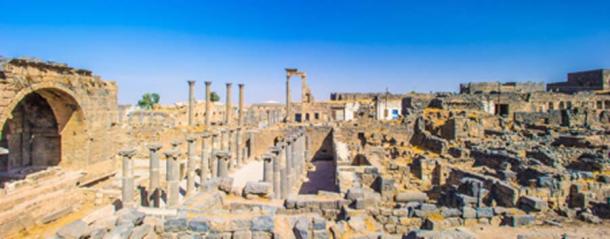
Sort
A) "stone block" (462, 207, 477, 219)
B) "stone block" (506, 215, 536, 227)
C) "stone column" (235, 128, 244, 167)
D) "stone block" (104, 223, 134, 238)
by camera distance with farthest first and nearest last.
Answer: "stone column" (235, 128, 244, 167), "stone block" (462, 207, 477, 219), "stone block" (506, 215, 536, 227), "stone block" (104, 223, 134, 238)

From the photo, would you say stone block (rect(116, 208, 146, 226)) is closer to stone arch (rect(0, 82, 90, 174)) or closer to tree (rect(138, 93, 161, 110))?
stone arch (rect(0, 82, 90, 174))

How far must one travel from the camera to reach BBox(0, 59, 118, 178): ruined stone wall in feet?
52.9

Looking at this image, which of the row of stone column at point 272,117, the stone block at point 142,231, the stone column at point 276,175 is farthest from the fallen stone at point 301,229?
the row of stone column at point 272,117

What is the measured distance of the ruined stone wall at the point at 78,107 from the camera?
52.9 ft

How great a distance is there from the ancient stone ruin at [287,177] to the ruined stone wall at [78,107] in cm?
6

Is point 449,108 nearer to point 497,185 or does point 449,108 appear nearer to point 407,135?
point 407,135

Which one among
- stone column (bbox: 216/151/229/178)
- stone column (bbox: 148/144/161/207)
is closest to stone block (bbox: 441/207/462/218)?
stone column (bbox: 216/151/229/178)

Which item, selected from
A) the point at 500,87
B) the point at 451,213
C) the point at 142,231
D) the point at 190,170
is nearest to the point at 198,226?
the point at 142,231

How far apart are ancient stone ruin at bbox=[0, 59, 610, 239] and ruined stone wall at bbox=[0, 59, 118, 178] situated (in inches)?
2.3

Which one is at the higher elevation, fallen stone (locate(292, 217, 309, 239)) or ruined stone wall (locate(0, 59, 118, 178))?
ruined stone wall (locate(0, 59, 118, 178))

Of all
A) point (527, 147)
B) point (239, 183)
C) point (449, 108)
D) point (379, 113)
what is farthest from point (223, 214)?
point (379, 113)

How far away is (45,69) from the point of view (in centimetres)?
1617

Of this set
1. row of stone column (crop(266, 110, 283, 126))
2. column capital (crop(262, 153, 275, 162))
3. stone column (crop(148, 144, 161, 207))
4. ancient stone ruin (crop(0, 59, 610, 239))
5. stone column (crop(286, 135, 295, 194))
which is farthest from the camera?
row of stone column (crop(266, 110, 283, 126))

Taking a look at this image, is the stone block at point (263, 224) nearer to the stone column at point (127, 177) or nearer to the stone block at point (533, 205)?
the stone block at point (533, 205)
